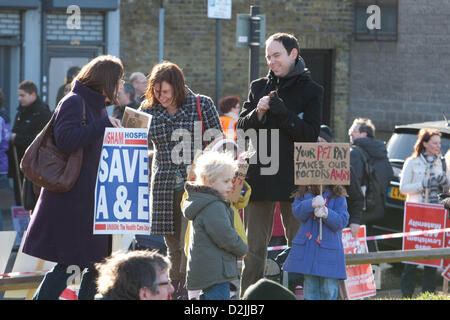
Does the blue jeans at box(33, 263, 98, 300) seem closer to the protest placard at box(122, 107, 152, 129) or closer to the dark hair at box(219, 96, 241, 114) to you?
the protest placard at box(122, 107, 152, 129)

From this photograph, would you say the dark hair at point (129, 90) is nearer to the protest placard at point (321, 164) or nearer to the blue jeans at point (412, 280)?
the blue jeans at point (412, 280)

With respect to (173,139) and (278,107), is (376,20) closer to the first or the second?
(173,139)

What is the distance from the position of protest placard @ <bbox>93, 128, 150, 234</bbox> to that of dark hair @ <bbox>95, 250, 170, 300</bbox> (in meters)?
1.78

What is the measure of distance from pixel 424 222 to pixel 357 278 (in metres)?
1.83

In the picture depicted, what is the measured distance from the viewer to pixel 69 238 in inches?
233

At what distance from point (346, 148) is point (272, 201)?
64cm

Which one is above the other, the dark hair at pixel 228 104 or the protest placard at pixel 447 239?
the dark hair at pixel 228 104

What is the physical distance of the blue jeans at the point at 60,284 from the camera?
5859mm

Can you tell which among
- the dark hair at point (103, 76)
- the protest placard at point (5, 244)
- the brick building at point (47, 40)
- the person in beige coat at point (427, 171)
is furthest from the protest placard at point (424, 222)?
the brick building at point (47, 40)

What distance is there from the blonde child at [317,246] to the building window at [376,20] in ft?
41.4

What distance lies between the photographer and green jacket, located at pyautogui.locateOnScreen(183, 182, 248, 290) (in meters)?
5.88

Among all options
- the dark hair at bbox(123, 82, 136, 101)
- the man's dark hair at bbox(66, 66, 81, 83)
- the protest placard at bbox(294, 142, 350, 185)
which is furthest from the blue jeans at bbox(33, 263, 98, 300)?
the man's dark hair at bbox(66, 66, 81, 83)

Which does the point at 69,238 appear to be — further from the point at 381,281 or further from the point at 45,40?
the point at 45,40
